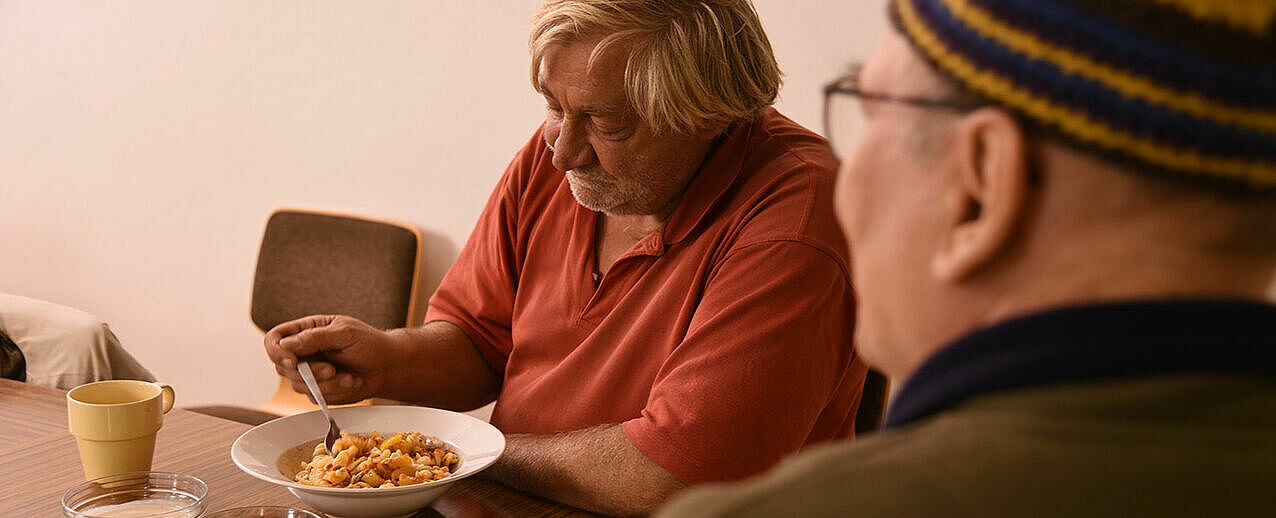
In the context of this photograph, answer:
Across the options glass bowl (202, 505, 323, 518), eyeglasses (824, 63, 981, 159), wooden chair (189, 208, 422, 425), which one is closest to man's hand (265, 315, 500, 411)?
glass bowl (202, 505, 323, 518)

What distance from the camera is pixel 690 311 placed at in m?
1.53

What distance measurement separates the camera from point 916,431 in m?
0.50

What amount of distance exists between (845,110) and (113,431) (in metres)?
0.97

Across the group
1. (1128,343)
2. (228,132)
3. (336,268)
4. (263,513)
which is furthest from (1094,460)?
(228,132)

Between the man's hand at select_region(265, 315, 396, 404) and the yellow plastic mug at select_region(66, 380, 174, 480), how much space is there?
283 millimetres

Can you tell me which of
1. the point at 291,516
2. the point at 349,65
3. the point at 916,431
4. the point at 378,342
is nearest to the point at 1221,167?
the point at 916,431

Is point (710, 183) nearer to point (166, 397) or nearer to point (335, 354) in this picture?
point (335, 354)

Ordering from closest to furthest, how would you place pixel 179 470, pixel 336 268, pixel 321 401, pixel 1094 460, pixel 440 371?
1. pixel 1094 460
2. pixel 179 470
3. pixel 321 401
4. pixel 440 371
5. pixel 336 268

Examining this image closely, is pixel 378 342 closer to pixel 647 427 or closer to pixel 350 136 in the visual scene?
pixel 647 427

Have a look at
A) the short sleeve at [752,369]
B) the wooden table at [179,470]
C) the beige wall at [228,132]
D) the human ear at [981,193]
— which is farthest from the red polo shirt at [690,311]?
the human ear at [981,193]

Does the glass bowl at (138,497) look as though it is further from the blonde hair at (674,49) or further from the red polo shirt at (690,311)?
the blonde hair at (674,49)

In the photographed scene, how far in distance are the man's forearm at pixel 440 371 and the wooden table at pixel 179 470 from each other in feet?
0.93

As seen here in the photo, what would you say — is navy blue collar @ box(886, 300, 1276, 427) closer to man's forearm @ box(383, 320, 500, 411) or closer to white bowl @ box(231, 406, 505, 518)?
white bowl @ box(231, 406, 505, 518)

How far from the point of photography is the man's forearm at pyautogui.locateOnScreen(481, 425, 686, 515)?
4.44 ft
